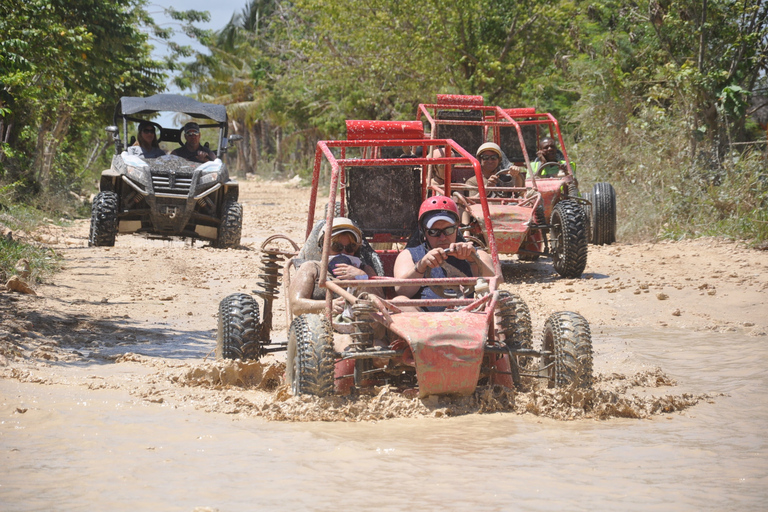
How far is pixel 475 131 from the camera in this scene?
1338 centimetres

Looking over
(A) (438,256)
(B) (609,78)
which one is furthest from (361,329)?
(B) (609,78)

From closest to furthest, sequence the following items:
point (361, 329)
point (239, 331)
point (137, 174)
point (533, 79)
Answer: point (361, 329), point (239, 331), point (137, 174), point (533, 79)

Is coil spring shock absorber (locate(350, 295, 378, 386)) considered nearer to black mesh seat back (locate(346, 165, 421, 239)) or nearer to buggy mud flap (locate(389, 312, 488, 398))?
buggy mud flap (locate(389, 312, 488, 398))

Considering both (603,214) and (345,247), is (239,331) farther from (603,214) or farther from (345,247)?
(603,214)

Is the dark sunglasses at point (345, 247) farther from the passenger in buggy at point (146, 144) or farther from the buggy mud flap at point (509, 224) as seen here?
the passenger in buggy at point (146, 144)

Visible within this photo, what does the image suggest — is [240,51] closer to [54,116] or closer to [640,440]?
[54,116]

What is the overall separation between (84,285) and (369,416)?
6.29m

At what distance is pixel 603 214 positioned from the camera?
1332cm

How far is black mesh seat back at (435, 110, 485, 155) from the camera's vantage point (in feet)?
43.3

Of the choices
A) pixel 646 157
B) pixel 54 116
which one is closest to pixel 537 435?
pixel 646 157

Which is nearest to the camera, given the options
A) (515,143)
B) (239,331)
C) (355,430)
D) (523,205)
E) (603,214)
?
(355,430)

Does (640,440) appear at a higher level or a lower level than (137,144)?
lower

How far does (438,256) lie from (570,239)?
17.6 ft

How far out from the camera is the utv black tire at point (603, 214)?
1310 cm
